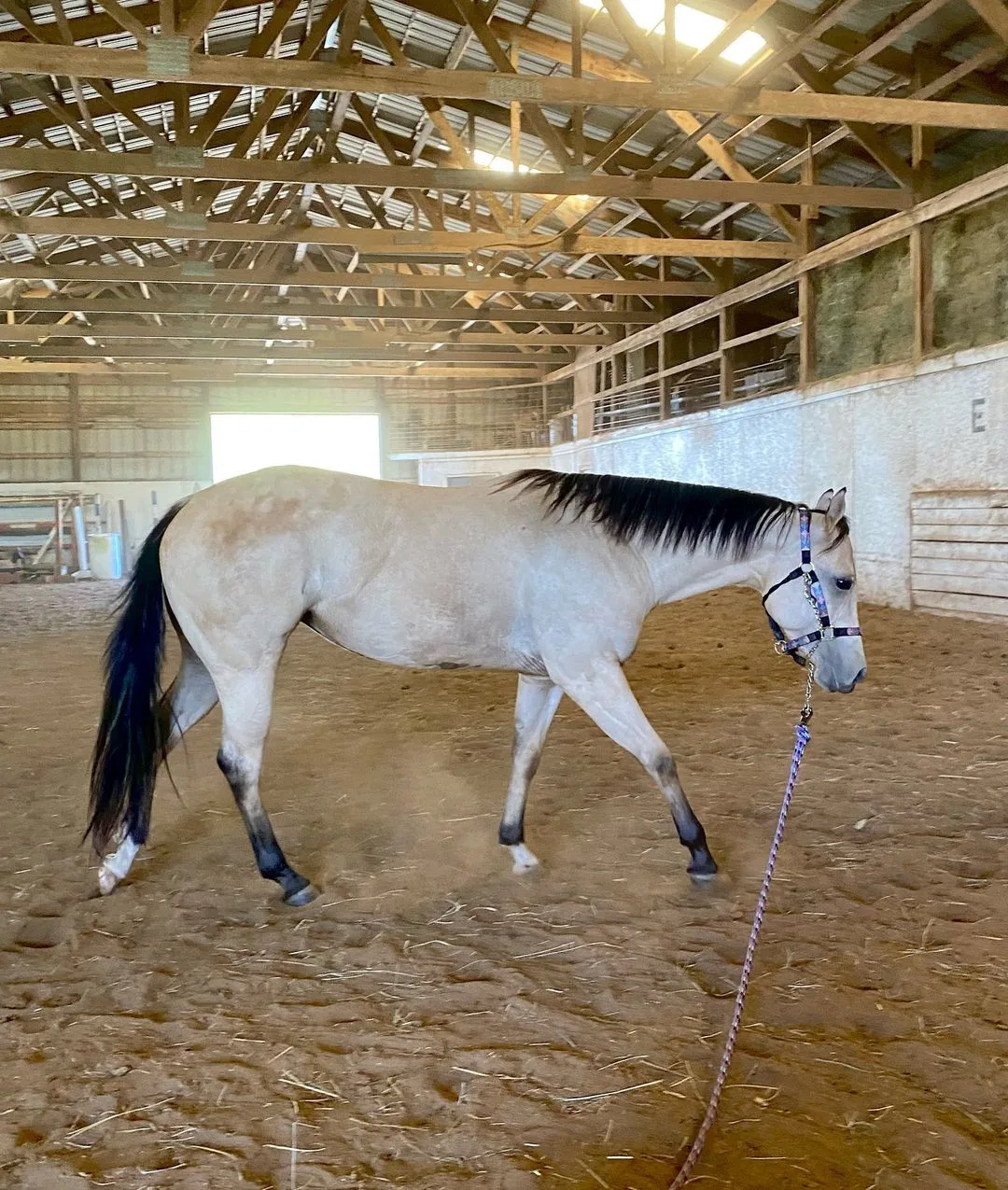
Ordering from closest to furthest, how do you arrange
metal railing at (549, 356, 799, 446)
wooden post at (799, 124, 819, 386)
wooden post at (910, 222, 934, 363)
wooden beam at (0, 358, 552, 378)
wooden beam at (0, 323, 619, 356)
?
wooden post at (910, 222, 934, 363)
wooden post at (799, 124, 819, 386)
metal railing at (549, 356, 799, 446)
wooden beam at (0, 323, 619, 356)
wooden beam at (0, 358, 552, 378)

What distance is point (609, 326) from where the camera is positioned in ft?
59.2

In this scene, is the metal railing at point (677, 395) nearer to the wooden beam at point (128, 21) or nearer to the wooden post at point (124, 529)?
the wooden beam at point (128, 21)

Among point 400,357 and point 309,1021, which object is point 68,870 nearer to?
point 309,1021

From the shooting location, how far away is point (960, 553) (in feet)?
28.3

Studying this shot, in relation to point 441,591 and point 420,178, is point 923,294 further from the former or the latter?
point 441,591

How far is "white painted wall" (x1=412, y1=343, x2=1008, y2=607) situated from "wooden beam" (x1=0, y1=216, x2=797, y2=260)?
2.21 m

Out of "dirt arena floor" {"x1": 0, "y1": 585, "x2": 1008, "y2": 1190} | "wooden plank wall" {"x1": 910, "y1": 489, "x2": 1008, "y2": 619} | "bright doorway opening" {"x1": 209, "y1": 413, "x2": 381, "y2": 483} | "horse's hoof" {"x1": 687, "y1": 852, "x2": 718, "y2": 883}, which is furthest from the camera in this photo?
"bright doorway opening" {"x1": 209, "y1": 413, "x2": 381, "y2": 483}

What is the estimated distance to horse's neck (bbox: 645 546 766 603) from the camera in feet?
10.8

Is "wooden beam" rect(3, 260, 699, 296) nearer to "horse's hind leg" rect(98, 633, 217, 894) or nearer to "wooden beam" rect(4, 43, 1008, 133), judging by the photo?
"wooden beam" rect(4, 43, 1008, 133)

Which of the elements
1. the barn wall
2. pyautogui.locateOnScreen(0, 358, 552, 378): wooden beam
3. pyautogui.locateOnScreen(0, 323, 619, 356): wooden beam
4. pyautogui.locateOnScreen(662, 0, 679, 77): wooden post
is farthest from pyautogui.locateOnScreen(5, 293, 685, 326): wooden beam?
pyautogui.locateOnScreen(662, 0, 679, 77): wooden post

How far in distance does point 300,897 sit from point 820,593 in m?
2.14

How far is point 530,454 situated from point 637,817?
1911 cm

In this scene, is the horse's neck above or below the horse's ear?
below

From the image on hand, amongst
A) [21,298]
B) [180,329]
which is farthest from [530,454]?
[21,298]
